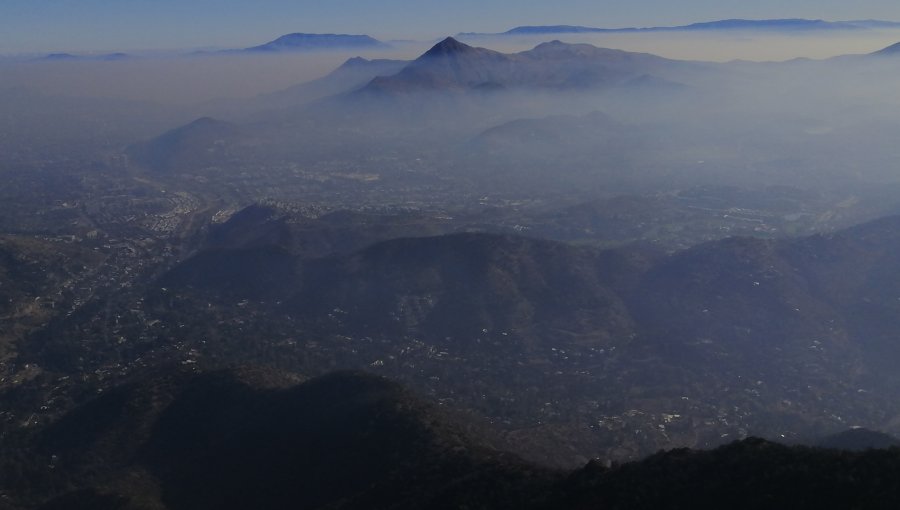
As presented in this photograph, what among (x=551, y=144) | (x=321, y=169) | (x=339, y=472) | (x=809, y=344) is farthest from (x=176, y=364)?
(x=551, y=144)

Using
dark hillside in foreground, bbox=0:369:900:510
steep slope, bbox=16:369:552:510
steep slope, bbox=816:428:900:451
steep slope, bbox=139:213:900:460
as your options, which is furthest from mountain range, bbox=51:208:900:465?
dark hillside in foreground, bbox=0:369:900:510

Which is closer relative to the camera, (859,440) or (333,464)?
(333,464)

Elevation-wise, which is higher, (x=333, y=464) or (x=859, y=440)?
(x=859, y=440)

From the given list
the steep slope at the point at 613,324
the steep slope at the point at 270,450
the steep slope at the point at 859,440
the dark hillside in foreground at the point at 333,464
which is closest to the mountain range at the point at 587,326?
the steep slope at the point at 613,324

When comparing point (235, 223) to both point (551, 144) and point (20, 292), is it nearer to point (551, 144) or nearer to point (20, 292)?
point (20, 292)

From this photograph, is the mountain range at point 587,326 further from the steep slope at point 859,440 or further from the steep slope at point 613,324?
the steep slope at point 859,440

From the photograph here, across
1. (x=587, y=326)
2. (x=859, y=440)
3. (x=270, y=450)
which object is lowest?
(x=587, y=326)

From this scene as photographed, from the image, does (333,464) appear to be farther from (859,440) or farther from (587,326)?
(587,326)

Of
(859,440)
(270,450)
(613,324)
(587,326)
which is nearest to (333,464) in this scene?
(270,450)

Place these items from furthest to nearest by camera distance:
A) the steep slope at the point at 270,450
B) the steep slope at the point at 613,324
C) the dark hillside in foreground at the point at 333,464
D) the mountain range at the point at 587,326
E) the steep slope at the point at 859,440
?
the steep slope at the point at 613,324, the mountain range at the point at 587,326, the steep slope at the point at 859,440, the steep slope at the point at 270,450, the dark hillside in foreground at the point at 333,464

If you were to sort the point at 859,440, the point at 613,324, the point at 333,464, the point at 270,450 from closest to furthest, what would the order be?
1. the point at 333,464
2. the point at 859,440
3. the point at 270,450
4. the point at 613,324

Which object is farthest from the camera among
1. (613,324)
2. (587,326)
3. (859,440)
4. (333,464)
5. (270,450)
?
(613,324)
